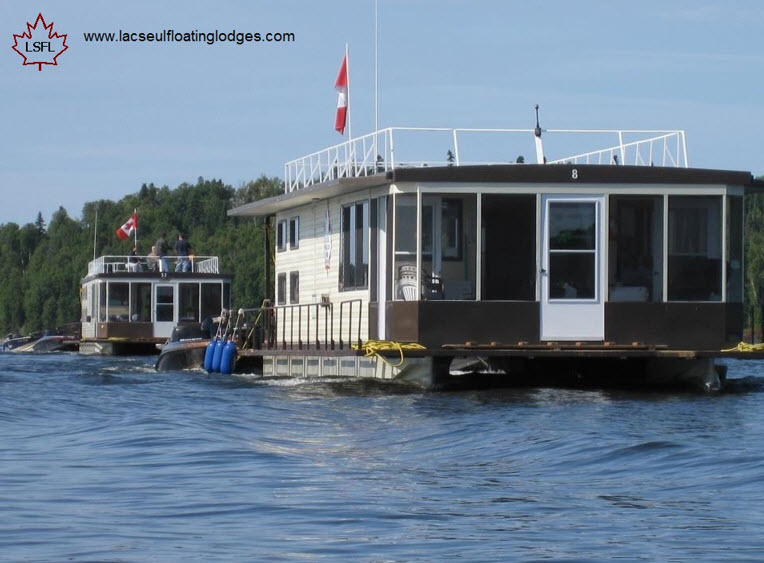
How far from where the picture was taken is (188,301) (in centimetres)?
4459

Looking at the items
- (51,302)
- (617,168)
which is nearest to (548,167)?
(617,168)

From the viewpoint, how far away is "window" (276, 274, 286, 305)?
26802 mm

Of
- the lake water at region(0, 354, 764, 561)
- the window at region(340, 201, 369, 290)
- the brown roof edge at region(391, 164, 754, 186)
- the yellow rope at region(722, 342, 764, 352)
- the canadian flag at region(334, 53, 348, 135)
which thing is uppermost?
the canadian flag at region(334, 53, 348, 135)

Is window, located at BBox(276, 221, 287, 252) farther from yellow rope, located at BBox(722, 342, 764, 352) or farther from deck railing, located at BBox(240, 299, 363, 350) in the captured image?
yellow rope, located at BBox(722, 342, 764, 352)

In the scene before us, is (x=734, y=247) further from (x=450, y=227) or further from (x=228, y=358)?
(x=228, y=358)

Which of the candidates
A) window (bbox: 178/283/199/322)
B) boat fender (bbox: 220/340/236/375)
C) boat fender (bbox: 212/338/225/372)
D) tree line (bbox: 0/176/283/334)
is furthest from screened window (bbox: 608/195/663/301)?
tree line (bbox: 0/176/283/334)

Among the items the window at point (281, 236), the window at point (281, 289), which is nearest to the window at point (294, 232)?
the window at point (281, 236)

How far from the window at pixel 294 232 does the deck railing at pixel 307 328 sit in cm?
110

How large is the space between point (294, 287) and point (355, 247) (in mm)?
4527

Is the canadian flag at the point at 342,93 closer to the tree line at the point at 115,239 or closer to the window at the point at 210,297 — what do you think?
the window at the point at 210,297

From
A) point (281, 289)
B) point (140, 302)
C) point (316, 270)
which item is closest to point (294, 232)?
point (281, 289)

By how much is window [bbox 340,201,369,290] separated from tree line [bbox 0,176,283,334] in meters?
80.8

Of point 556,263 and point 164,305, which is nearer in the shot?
point 556,263

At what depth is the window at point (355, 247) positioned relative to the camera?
2105 centimetres
